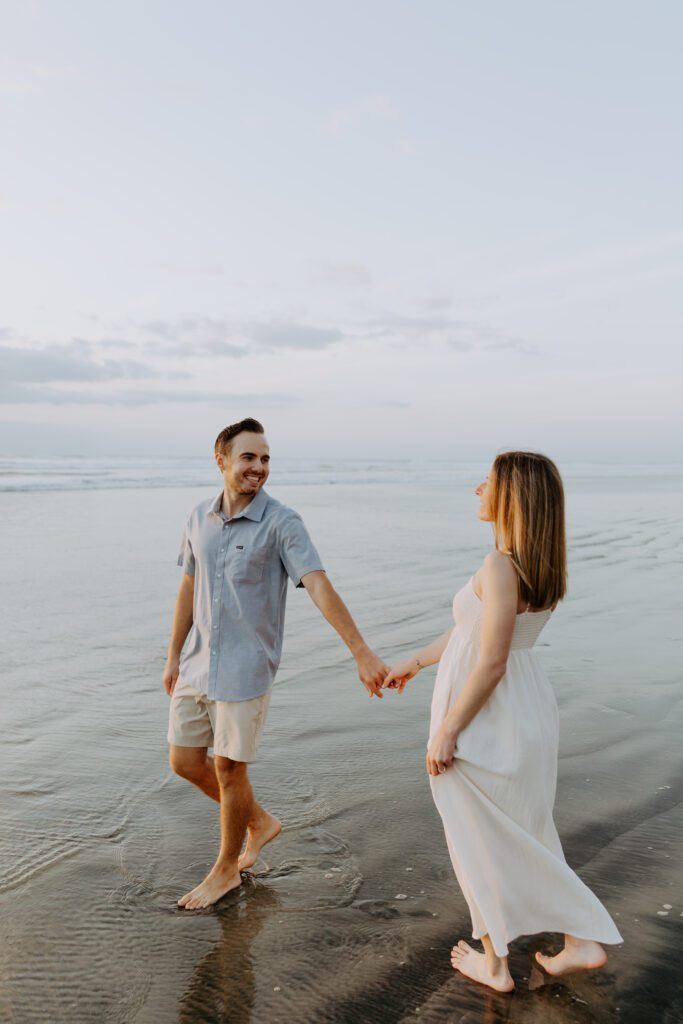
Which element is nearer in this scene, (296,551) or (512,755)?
(512,755)

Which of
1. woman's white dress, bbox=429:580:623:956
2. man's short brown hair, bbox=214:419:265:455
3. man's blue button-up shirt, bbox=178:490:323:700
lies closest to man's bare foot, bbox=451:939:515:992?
woman's white dress, bbox=429:580:623:956

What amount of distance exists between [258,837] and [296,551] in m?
1.43

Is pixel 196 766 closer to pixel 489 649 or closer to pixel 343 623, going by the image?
pixel 343 623

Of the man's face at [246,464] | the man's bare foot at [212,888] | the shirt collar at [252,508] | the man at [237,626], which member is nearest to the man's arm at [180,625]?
the man at [237,626]

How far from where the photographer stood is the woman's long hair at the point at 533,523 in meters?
2.99

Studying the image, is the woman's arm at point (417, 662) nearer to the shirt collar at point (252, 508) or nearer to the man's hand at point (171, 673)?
the shirt collar at point (252, 508)

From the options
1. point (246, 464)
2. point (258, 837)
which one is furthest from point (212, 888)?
point (246, 464)

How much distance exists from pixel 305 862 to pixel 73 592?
6.85 meters

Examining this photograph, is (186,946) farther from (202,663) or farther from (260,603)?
(260,603)

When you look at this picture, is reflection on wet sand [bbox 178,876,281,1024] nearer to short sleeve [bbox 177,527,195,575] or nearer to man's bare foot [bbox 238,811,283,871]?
man's bare foot [bbox 238,811,283,871]

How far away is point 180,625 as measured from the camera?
410cm

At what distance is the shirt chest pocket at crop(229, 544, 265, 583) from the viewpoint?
3725 mm

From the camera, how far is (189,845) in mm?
4199

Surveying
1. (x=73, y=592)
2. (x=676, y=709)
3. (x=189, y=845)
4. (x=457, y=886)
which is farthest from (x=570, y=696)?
(x=73, y=592)
